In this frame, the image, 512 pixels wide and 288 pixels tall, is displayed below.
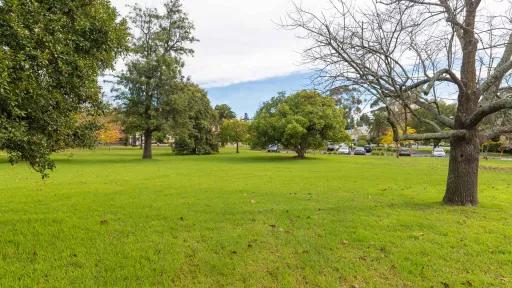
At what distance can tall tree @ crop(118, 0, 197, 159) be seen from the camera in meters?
28.7

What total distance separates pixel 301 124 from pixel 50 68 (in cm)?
2461

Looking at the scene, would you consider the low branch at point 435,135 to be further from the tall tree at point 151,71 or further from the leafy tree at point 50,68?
the tall tree at point 151,71

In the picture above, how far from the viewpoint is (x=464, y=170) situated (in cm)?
834

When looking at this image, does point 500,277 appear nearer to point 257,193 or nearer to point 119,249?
point 119,249

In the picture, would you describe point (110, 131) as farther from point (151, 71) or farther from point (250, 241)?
point (250, 241)

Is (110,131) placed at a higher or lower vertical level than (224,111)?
lower

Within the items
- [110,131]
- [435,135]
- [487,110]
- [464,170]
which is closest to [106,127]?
[435,135]

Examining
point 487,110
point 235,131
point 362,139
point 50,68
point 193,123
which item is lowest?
point 487,110

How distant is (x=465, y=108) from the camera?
831 centimetres

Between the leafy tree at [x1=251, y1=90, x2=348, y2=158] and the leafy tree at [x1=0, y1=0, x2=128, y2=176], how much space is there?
72.7ft

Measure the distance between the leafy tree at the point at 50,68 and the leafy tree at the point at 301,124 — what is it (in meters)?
22.2

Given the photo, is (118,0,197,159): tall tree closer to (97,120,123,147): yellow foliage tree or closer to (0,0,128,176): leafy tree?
(97,120,123,147): yellow foliage tree

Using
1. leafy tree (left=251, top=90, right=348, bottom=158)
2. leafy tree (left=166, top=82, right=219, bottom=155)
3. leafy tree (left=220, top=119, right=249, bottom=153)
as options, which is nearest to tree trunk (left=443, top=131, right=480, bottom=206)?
leafy tree (left=251, top=90, right=348, bottom=158)

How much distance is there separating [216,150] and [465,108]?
35.9 metres
